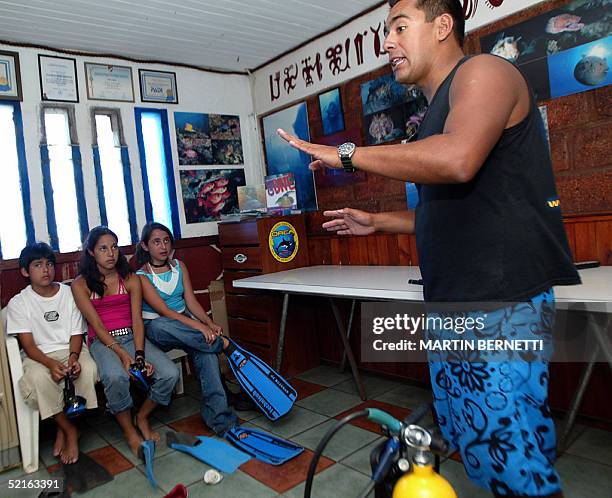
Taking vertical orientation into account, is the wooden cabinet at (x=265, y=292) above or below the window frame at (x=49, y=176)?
below

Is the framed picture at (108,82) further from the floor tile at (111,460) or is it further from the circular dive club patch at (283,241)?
the floor tile at (111,460)

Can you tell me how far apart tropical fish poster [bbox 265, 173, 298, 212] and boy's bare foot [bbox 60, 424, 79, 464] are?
2016mm

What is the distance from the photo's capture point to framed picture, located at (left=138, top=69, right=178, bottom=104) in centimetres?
388

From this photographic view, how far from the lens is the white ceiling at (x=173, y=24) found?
2.98m

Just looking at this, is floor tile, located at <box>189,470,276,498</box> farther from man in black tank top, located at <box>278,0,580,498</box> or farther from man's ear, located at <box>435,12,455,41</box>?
man's ear, located at <box>435,12,455,41</box>

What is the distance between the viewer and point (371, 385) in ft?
11.2

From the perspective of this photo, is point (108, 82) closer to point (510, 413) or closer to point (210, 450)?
point (210, 450)

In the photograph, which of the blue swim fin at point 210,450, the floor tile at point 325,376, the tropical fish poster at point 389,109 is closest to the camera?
the blue swim fin at point 210,450

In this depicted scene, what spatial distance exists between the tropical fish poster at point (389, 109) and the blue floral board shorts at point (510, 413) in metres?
2.25

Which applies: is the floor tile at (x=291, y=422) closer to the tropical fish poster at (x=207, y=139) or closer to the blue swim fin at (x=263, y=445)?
the blue swim fin at (x=263, y=445)

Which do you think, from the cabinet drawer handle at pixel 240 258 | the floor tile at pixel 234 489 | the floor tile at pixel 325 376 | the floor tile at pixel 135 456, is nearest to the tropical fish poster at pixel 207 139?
the cabinet drawer handle at pixel 240 258

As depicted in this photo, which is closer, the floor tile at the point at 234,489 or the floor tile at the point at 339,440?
the floor tile at the point at 234,489

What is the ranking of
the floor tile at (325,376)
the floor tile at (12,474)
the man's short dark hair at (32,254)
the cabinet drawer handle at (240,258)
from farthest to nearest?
the cabinet drawer handle at (240,258) < the floor tile at (325,376) < the man's short dark hair at (32,254) < the floor tile at (12,474)

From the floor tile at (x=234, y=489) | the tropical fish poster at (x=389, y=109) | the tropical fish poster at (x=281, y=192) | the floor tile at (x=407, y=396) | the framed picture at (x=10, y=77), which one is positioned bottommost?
the floor tile at (x=234, y=489)
